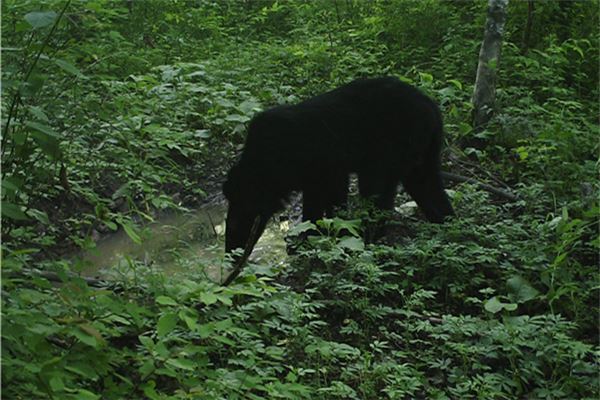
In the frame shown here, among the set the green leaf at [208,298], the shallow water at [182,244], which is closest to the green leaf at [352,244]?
the shallow water at [182,244]

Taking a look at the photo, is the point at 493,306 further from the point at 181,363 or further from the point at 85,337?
the point at 85,337

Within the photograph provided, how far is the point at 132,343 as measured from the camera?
12.2ft

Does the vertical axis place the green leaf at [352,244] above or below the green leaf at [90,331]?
below

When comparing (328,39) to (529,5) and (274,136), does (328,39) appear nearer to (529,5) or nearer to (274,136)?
(529,5)

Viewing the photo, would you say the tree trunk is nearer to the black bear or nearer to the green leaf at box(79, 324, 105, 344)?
the black bear

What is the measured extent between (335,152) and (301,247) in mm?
1222

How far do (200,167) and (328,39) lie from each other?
3.55 m

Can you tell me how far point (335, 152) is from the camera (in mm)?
6016

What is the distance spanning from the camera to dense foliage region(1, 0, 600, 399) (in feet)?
9.84

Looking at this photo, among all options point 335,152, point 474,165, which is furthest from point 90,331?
point 474,165

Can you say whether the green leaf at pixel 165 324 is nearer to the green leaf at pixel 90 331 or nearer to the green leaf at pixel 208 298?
the green leaf at pixel 208 298

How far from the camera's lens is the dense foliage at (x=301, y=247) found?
300 centimetres

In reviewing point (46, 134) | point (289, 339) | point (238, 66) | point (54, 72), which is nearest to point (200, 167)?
point (238, 66)

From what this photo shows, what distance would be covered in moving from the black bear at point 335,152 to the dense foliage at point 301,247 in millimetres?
301
